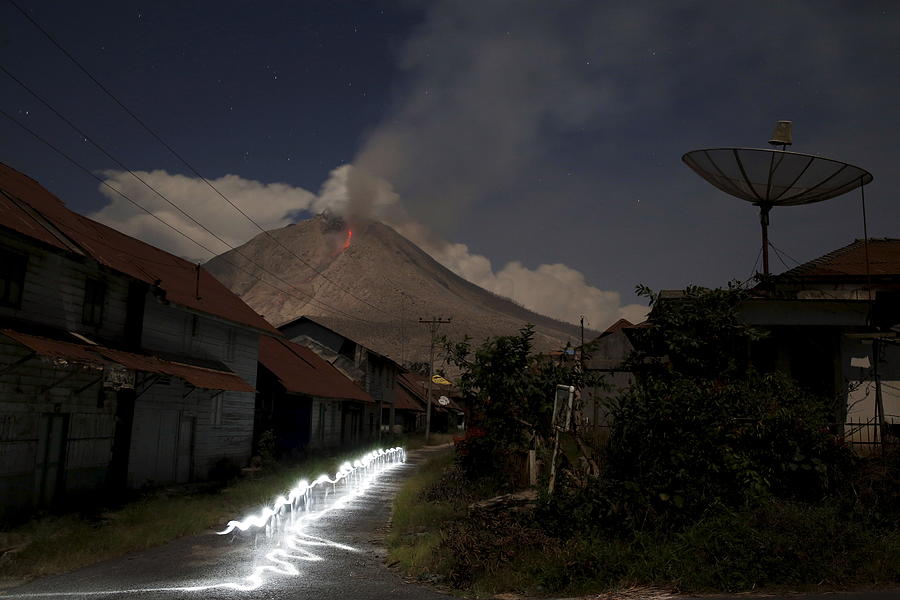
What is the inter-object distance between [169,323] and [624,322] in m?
31.7

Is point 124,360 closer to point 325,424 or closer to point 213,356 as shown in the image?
point 213,356

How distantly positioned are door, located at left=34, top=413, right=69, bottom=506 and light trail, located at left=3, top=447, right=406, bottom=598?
4.26 meters

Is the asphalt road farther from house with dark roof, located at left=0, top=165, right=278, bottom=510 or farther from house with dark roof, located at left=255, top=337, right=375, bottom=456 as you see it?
house with dark roof, located at left=255, top=337, right=375, bottom=456

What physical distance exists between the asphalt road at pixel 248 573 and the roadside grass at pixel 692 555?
2.97 ft

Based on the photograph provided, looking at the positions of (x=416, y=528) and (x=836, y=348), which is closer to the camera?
(x=416, y=528)

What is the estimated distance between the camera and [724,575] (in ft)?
29.5

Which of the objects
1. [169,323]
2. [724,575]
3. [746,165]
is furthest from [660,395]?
[169,323]

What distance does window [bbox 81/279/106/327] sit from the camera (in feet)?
57.2

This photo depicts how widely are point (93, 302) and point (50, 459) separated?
13.0 ft

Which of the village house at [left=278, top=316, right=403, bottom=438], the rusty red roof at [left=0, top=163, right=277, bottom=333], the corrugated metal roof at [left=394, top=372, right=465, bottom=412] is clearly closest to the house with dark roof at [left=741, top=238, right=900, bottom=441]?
the rusty red roof at [left=0, top=163, right=277, bottom=333]

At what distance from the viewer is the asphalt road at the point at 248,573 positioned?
9.42 m

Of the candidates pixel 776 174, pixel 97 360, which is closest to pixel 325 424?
pixel 97 360

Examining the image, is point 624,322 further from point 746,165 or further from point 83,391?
point 83,391

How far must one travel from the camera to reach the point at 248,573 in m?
10.6
